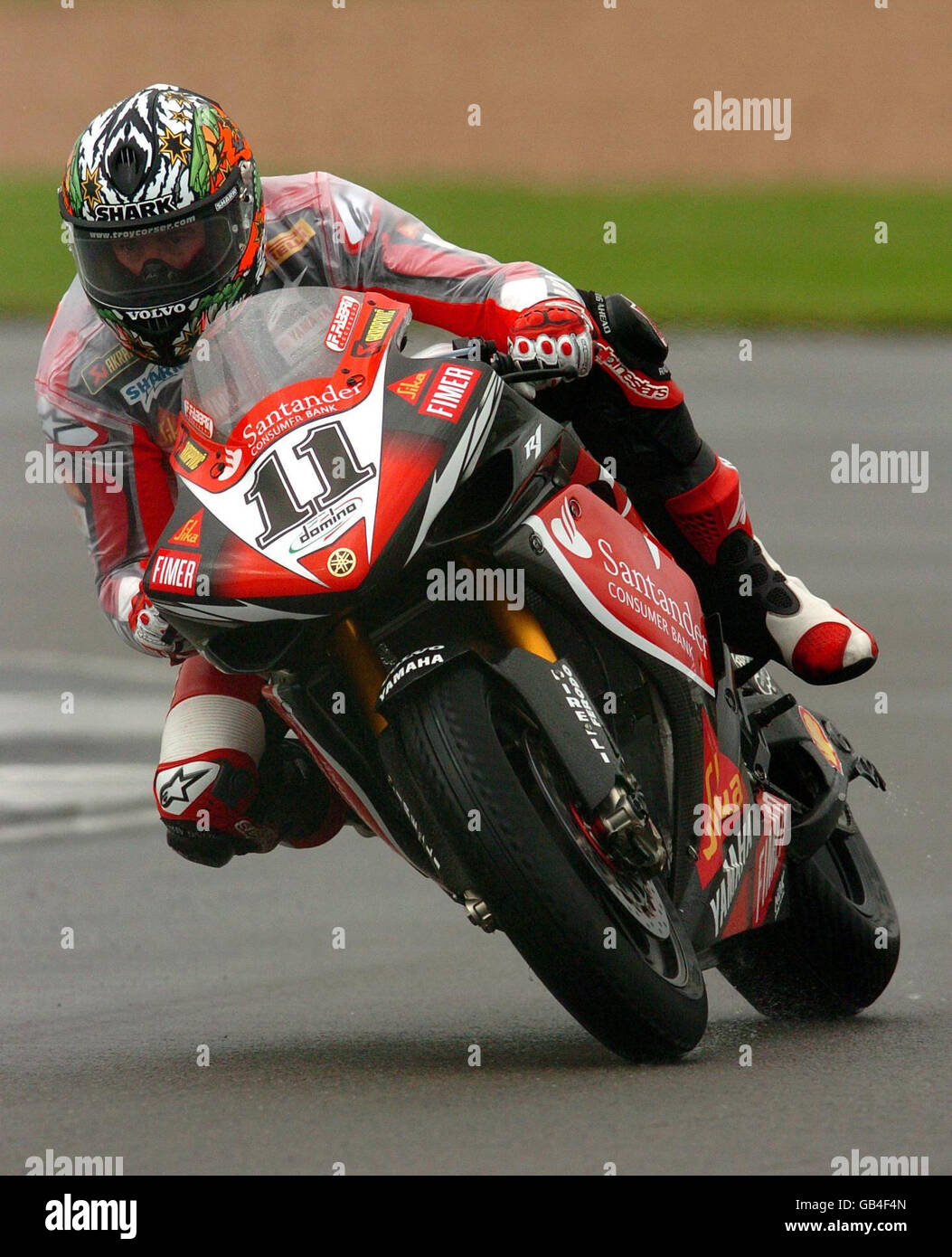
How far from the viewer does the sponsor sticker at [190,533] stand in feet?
12.3

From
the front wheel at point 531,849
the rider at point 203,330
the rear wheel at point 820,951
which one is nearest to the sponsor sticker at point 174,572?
the rider at point 203,330

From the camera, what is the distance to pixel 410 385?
12.6 ft

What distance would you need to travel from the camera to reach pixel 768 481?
46.3 ft

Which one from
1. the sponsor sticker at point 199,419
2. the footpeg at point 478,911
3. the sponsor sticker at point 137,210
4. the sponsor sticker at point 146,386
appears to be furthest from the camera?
the sponsor sticker at point 146,386

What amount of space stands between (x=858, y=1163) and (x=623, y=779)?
2.46 ft

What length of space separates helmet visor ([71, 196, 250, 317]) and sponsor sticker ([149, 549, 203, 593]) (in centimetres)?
67

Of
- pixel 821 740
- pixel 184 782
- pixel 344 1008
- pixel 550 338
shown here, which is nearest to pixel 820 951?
pixel 821 740

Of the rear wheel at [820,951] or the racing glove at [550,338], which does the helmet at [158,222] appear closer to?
the racing glove at [550,338]

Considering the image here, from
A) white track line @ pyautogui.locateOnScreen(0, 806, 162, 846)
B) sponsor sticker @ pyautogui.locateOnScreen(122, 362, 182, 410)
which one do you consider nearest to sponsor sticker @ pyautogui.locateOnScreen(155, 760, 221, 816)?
sponsor sticker @ pyautogui.locateOnScreen(122, 362, 182, 410)

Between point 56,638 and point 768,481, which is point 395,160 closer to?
point 768,481

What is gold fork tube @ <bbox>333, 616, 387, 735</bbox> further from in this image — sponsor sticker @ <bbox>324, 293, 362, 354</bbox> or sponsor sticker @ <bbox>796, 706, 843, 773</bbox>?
sponsor sticker @ <bbox>796, 706, 843, 773</bbox>

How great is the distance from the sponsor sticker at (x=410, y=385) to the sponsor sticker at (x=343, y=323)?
144 mm

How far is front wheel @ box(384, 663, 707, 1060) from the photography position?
11.8ft

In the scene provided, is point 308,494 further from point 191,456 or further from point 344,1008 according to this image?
point 344,1008
